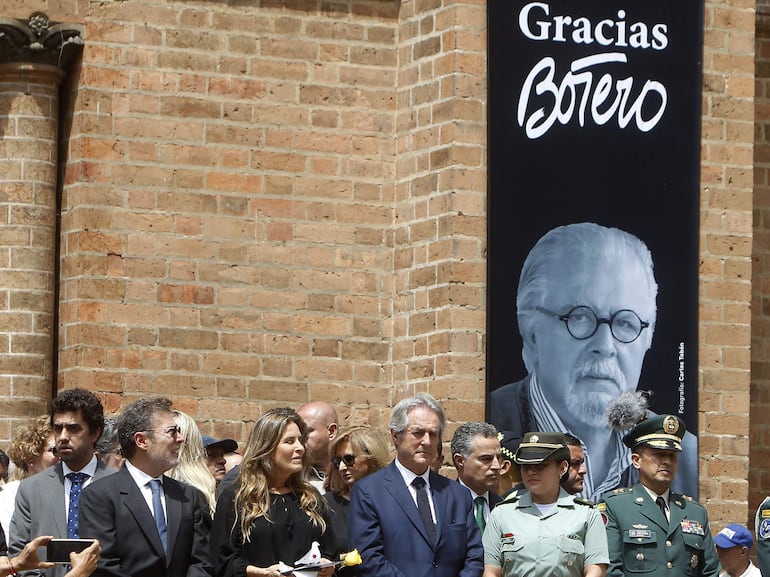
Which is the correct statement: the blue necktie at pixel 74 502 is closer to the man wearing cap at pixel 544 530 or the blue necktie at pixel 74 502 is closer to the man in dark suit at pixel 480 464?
the man wearing cap at pixel 544 530

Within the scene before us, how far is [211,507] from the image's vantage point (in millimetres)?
11359

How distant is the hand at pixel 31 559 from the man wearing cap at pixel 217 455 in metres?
3.17

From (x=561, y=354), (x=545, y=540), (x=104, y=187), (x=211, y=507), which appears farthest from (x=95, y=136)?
(x=545, y=540)

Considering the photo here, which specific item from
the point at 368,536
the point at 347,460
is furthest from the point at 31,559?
the point at 347,460

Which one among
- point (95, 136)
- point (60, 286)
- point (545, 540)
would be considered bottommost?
point (545, 540)

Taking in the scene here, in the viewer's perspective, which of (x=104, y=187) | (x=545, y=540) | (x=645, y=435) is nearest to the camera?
(x=545, y=540)

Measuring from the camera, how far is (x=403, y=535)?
1099cm

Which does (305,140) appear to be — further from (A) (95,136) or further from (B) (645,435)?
(B) (645,435)

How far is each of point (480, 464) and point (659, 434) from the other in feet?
3.46

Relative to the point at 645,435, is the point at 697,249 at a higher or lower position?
higher

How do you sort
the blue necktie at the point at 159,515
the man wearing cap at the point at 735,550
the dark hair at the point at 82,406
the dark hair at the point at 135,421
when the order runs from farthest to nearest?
the man wearing cap at the point at 735,550 < the dark hair at the point at 82,406 < the dark hair at the point at 135,421 < the blue necktie at the point at 159,515

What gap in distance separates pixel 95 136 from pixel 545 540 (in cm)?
607

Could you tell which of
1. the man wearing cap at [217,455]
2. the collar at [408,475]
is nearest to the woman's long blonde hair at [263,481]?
the collar at [408,475]

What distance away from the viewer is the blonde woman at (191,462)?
1161 centimetres
